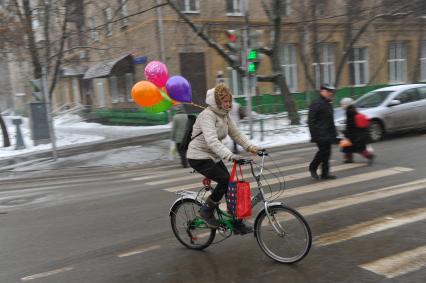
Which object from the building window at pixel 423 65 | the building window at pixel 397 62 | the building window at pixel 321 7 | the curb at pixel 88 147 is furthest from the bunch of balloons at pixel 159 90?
the building window at pixel 423 65

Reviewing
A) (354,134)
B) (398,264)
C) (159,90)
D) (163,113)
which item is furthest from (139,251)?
(163,113)

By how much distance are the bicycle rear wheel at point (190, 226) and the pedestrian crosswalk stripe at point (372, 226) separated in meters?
1.21

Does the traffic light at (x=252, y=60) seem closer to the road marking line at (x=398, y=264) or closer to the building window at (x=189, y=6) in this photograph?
the road marking line at (x=398, y=264)

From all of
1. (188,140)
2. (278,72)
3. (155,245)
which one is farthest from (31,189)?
(278,72)

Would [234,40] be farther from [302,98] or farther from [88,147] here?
[302,98]

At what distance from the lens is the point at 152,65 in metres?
9.69

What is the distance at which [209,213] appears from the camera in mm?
4824

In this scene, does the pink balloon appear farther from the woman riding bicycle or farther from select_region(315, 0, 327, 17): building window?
select_region(315, 0, 327, 17): building window

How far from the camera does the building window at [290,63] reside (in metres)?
29.0

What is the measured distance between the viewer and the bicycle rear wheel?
5023 millimetres

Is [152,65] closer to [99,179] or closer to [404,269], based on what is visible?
[99,179]

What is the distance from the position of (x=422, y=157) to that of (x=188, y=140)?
6894 millimetres

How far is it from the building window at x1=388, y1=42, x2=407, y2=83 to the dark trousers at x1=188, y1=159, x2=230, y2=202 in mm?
31346

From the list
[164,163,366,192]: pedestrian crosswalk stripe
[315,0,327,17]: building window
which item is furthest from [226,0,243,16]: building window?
[164,163,366,192]: pedestrian crosswalk stripe
